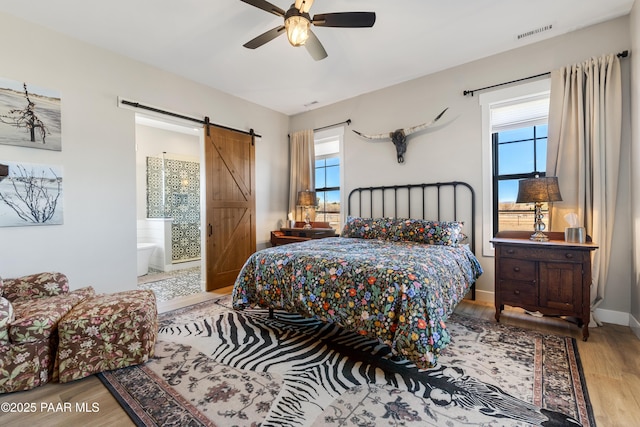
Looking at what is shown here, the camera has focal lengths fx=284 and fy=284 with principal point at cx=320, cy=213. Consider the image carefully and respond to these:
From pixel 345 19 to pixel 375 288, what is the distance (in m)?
2.01

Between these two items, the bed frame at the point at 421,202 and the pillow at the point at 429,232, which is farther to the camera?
the bed frame at the point at 421,202

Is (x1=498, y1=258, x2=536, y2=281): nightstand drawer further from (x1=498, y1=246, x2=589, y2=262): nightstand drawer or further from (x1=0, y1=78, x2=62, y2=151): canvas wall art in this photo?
(x1=0, y1=78, x2=62, y2=151): canvas wall art

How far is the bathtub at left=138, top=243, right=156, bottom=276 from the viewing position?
491 centimetres

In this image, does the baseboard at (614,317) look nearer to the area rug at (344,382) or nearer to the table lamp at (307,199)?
the area rug at (344,382)

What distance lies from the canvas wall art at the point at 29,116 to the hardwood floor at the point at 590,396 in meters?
2.18

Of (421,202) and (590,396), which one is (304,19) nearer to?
(421,202)

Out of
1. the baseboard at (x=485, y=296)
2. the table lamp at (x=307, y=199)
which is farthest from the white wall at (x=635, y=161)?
the table lamp at (x=307, y=199)

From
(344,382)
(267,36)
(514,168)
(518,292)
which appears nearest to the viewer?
(344,382)

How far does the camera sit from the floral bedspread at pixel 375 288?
1776mm

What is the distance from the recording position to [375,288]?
1.95 meters

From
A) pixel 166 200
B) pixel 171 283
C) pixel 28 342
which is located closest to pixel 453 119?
pixel 28 342

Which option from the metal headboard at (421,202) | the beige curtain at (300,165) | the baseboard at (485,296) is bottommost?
the baseboard at (485,296)

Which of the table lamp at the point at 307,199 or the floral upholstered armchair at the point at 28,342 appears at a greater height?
the table lamp at the point at 307,199

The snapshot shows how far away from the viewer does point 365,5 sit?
248cm
